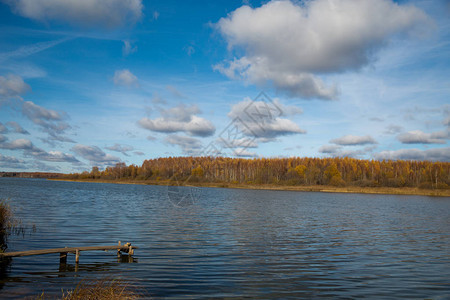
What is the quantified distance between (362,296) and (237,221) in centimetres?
1786

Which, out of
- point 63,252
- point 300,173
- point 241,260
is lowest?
point 241,260

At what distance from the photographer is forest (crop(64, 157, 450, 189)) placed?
405 ft

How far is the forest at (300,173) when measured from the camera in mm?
123419

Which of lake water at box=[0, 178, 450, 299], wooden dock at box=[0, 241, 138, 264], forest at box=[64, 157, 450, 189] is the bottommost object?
lake water at box=[0, 178, 450, 299]

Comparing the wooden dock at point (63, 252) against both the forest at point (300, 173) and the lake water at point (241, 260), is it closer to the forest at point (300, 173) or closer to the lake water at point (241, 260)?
the lake water at point (241, 260)

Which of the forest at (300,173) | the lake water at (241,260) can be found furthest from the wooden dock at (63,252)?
the forest at (300,173)

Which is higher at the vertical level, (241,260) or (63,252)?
(63,252)

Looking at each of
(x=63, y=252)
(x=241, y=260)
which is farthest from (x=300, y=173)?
(x=63, y=252)

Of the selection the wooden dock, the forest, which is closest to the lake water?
the wooden dock

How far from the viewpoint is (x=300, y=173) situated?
453ft

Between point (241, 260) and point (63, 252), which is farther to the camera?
point (241, 260)

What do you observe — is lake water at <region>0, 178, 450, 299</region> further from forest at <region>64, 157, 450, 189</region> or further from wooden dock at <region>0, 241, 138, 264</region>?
forest at <region>64, 157, 450, 189</region>

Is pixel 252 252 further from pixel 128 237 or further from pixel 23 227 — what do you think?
Result: pixel 23 227

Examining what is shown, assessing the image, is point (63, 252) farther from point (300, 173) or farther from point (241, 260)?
point (300, 173)
